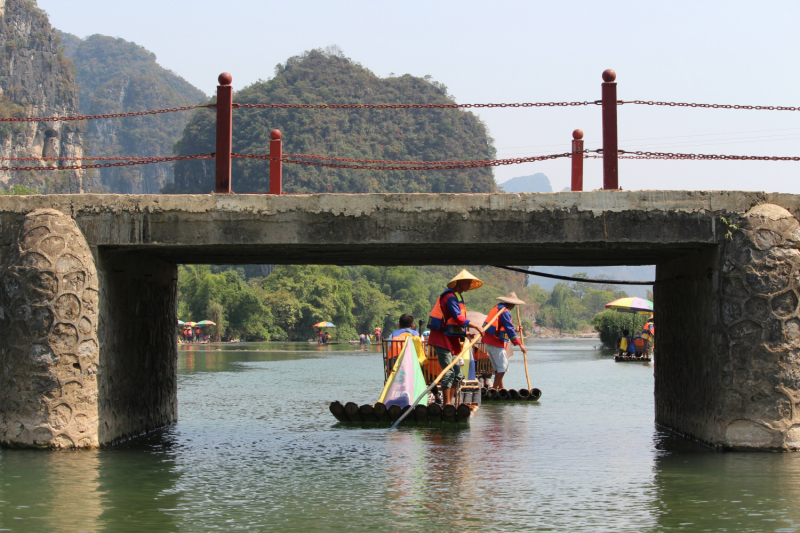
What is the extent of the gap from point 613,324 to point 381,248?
40.3 metres

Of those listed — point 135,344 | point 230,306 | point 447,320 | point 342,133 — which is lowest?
point 135,344

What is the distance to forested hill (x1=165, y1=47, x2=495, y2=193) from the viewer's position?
5468 inches

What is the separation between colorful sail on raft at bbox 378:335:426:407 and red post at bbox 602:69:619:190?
162 inches

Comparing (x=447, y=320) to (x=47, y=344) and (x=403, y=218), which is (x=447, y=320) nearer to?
(x=403, y=218)

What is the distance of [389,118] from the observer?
156 meters

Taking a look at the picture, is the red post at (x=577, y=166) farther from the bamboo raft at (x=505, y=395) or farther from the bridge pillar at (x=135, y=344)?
the bamboo raft at (x=505, y=395)

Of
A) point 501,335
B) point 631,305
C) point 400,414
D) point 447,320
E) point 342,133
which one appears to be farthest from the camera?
point 342,133

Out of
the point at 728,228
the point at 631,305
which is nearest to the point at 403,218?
the point at 728,228

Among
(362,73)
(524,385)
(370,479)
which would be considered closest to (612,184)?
(370,479)

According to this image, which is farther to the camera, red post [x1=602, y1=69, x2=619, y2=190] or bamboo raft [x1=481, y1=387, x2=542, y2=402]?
bamboo raft [x1=481, y1=387, x2=542, y2=402]

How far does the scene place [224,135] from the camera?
31.6ft

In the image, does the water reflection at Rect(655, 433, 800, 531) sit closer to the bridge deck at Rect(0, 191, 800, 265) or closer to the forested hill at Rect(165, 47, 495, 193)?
the bridge deck at Rect(0, 191, 800, 265)

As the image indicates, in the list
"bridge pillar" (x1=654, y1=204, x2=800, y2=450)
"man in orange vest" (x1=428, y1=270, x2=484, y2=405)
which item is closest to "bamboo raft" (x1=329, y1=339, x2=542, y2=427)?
"man in orange vest" (x1=428, y1=270, x2=484, y2=405)

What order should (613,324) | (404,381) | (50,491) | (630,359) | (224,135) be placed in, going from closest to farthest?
1. (50,491)
2. (224,135)
3. (404,381)
4. (630,359)
5. (613,324)
